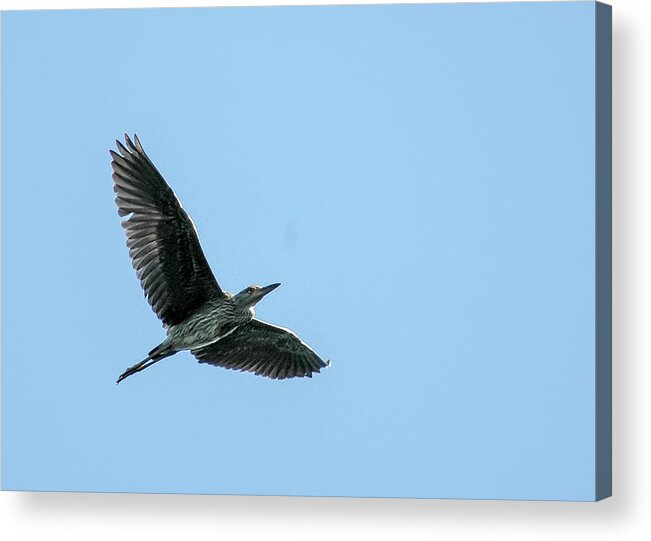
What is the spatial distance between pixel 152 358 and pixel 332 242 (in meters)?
0.81

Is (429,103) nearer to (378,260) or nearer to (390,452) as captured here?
(378,260)

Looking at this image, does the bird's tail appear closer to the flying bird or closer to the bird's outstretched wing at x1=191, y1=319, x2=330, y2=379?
the flying bird

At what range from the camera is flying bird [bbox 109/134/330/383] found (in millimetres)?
6020

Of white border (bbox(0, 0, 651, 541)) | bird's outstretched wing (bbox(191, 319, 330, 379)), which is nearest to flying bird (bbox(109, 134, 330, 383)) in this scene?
bird's outstretched wing (bbox(191, 319, 330, 379))

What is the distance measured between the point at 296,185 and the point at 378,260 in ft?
1.36

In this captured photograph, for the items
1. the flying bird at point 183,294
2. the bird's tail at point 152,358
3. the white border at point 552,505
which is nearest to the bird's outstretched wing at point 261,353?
the flying bird at point 183,294

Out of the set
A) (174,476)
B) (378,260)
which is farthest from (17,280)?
(378,260)

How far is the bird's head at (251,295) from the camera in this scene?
5.93m

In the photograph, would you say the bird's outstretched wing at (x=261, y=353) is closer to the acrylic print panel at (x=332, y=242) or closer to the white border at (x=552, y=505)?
the acrylic print panel at (x=332, y=242)

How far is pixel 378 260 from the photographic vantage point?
5.87 metres

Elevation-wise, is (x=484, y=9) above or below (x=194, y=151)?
above

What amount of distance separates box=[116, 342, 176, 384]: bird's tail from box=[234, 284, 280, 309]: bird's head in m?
0.33

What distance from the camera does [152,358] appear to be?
6066 mm

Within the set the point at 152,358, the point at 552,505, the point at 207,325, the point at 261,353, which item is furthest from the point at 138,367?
the point at 552,505
